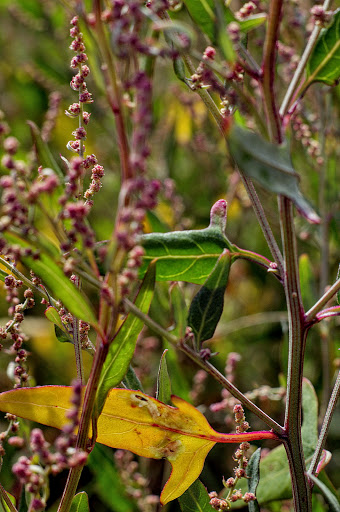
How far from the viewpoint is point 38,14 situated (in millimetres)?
1712

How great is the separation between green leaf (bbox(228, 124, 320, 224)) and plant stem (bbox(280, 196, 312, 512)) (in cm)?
5

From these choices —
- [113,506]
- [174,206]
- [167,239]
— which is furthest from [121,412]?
[174,206]

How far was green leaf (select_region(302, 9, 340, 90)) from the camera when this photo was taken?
46 centimetres

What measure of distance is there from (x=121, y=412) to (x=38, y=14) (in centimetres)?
152

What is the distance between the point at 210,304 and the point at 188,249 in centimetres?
6

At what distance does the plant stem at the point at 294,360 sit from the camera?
45 cm

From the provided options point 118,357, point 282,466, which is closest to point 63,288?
point 118,357

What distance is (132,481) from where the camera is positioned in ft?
2.89

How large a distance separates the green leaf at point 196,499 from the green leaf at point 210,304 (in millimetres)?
176

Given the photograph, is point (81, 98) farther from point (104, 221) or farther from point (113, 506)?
point (104, 221)

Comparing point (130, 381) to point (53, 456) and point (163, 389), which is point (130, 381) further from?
point (53, 456)

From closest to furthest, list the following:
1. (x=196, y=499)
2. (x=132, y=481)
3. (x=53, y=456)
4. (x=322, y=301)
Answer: (x=53, y=456) < (x=322, y=301) < (x=196, y=499) < (x=132, y=481)

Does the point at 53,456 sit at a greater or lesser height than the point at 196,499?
greater

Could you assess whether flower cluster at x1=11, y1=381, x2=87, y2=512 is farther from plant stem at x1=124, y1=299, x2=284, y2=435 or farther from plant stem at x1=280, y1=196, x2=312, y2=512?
plant stem at x1=280, y1=196, x2=312, y2=512
